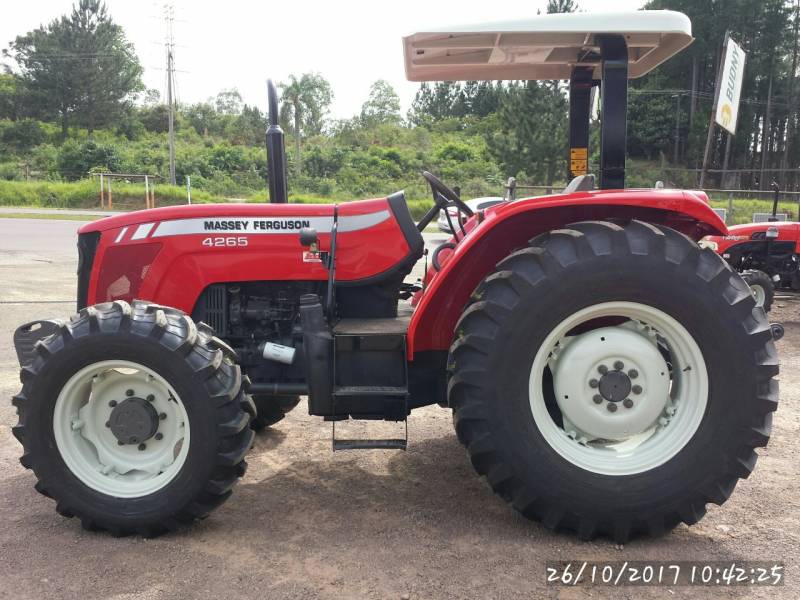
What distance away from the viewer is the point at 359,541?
292 cm

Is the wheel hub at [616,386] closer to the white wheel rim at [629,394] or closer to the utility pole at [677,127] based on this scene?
the white wheel rim at [629,394]

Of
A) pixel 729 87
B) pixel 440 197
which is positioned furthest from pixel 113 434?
pixel 729 87

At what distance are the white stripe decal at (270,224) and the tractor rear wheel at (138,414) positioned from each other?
0.60m

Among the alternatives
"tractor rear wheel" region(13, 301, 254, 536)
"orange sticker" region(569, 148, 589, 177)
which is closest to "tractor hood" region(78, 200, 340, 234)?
"tractor rear wheel" region(13, 301, 254, 536)

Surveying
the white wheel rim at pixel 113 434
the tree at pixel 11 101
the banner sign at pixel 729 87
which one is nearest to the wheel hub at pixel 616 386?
the white wheel rim at pixel 113 434

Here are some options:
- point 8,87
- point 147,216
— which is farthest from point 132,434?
point 8,87

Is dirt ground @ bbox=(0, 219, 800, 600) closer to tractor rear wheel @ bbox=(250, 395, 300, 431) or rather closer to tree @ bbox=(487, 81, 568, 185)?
tractor rear wheel @ bbox=(250, 395, 300, 431)

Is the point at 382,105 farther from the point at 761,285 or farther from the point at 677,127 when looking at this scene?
the point at 761,285

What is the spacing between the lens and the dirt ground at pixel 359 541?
2533mm

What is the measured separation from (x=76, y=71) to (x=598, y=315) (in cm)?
6181

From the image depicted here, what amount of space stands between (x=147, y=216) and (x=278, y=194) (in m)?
0.68

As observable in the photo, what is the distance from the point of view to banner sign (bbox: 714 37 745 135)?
1429 centimetres

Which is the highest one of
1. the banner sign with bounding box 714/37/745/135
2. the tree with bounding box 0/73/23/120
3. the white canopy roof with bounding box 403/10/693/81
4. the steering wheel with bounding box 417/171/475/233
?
the tree with bounding box 0/73/23/120

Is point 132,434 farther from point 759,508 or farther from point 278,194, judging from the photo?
point 759,508
